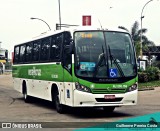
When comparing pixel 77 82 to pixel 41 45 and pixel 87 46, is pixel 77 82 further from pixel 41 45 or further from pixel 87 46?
pixel 41 45

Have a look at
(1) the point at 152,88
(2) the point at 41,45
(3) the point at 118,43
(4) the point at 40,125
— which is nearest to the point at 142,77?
(1) the point at 152,88

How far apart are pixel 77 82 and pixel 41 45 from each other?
5026 millimetres

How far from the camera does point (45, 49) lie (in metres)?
17.9

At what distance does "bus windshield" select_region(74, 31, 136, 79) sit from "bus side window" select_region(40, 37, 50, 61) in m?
3.10

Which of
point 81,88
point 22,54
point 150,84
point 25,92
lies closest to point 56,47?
point 81,88

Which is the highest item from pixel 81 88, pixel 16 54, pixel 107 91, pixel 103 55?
pixel 103 55

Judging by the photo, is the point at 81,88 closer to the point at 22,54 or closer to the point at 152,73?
the point at 22,54

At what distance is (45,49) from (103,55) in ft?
13.7

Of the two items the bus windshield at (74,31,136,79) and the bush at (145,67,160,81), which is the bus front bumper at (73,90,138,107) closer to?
the bus windshield at (74,31,136,79)

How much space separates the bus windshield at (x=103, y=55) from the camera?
14.2m

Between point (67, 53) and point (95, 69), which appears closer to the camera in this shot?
point (95, 69)

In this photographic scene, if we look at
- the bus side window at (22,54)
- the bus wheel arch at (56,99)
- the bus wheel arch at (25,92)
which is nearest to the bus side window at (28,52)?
the bus side window at (22,54)

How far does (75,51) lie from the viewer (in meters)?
14.3

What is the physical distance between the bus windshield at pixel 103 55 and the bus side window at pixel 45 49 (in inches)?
122
